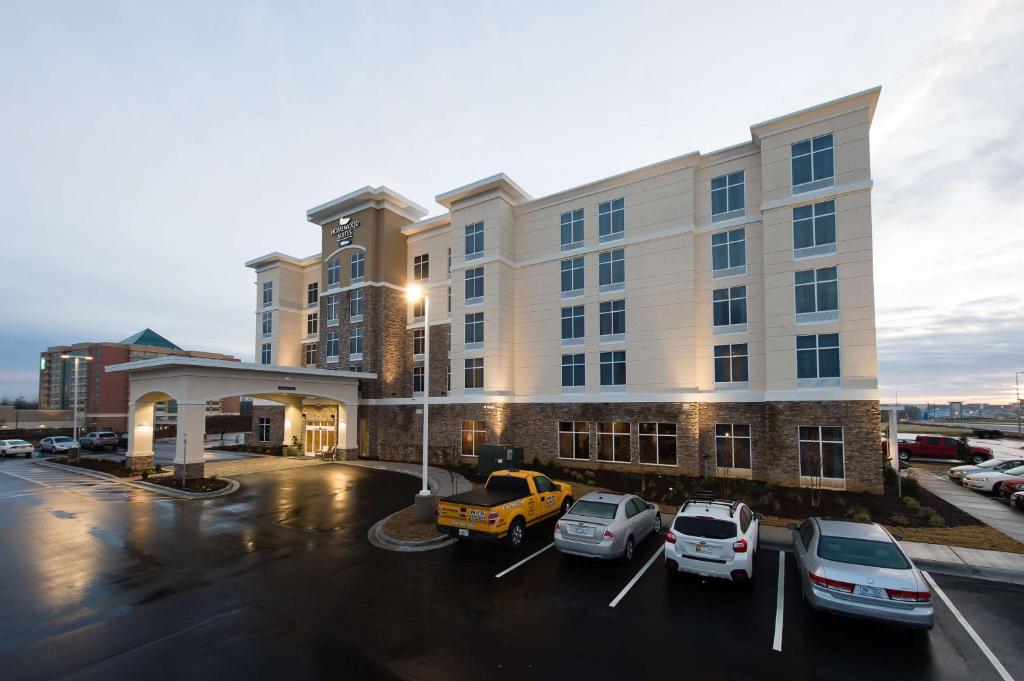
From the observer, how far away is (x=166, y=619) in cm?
871

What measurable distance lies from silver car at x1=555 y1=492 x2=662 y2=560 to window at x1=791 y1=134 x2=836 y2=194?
18.1 m

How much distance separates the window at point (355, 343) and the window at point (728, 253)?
84.1 ft

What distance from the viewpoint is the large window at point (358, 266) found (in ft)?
119

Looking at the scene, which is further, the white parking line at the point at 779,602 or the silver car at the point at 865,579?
the white parking line at the point at 779,602

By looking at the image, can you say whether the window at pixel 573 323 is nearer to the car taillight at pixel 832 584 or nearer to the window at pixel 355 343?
the window at pixel 355 343

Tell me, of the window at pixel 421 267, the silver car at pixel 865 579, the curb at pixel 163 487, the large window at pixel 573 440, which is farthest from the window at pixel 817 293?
the curb at pixel 163 487

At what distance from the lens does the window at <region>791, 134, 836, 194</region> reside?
70.9 feet

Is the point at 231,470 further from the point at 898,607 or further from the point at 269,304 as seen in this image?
the point at 898,607

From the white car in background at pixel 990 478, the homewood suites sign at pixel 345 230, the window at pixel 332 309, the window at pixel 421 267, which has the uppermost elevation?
the homewood suites sign at pixel 345 230

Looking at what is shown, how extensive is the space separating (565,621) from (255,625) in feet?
18.5

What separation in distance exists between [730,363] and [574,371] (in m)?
8.65

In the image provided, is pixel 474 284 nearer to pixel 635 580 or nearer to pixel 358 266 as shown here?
pixel 358 266

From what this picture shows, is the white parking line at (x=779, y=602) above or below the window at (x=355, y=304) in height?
below

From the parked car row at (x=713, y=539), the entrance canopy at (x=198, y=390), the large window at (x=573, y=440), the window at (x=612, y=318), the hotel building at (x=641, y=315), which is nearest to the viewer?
the parked car row at (x=713, y=539)
